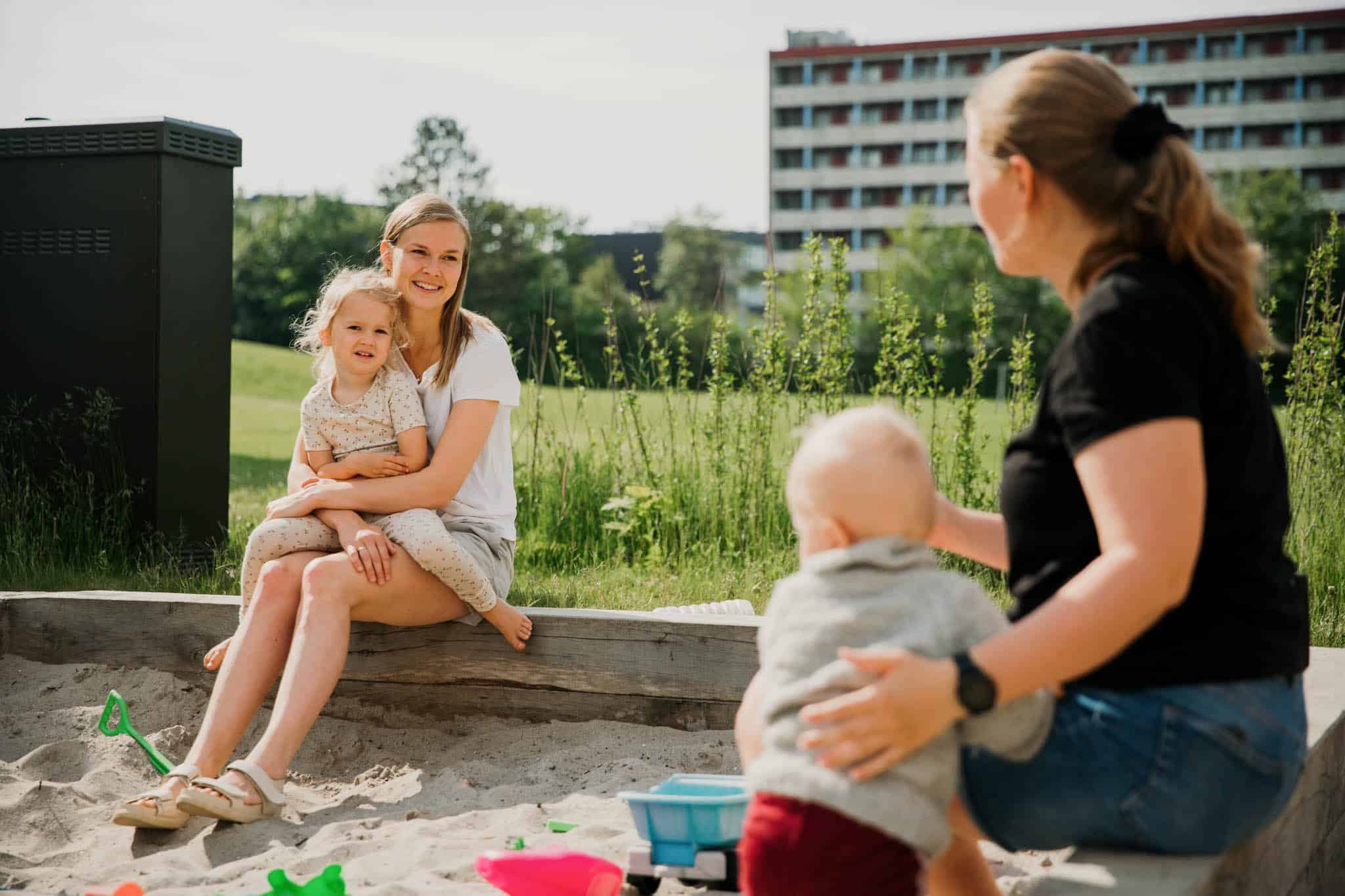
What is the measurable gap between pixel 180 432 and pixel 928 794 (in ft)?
14.5

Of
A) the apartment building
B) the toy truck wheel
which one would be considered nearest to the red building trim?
the apartment building

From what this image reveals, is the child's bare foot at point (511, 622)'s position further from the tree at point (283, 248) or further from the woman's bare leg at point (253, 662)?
the tree at point (283, 248)

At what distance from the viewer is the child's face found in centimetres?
333

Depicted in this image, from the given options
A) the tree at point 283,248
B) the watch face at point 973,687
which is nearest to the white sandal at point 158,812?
the watch face at point 973,687

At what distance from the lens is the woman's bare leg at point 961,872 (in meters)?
1.74

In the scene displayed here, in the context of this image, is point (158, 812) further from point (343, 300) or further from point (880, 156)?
point (880, 156)

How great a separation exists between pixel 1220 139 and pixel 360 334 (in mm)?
82662

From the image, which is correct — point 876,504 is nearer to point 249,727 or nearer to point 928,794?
point 928,794

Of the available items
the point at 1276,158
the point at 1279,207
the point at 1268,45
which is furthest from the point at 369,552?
the point at 1268,45

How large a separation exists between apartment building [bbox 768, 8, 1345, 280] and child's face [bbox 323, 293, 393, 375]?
231 ft

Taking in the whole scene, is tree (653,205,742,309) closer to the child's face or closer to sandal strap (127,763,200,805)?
the child's face

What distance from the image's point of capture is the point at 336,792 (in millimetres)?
3047

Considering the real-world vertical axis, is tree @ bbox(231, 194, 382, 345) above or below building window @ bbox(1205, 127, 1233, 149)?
below

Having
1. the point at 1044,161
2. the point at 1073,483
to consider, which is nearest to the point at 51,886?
the point at 1073,483
